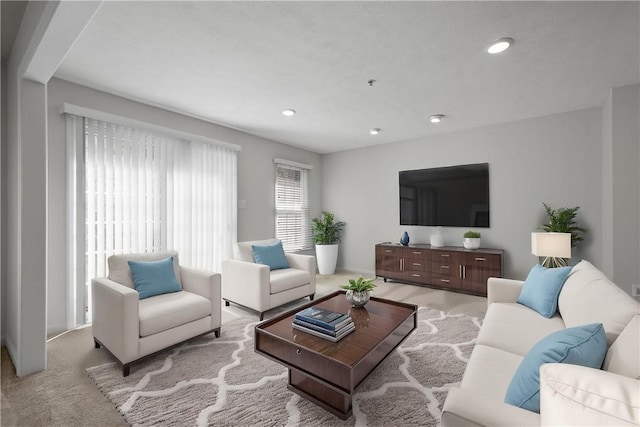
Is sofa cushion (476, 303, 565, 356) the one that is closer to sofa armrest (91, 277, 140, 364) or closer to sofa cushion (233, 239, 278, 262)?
sofa armrest (91, 277, 140, 364)

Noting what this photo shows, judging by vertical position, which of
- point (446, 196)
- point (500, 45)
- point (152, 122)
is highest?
point (500, 45)

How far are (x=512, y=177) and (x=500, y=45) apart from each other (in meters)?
2.65

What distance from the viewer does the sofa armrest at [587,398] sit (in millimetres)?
704

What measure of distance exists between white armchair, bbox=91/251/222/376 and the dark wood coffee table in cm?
88

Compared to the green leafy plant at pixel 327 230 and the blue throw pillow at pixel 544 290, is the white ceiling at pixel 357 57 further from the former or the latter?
the green leafy plant at pixel 327 230

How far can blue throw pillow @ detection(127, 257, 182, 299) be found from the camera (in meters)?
2.62

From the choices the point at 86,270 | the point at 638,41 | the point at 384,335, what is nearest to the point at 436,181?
the point at 638,41

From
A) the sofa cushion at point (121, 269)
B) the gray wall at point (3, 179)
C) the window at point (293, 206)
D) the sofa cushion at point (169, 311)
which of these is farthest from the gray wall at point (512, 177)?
the gray wall at point (3, 179)

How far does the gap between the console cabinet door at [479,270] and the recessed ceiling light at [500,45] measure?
2751 millimetres

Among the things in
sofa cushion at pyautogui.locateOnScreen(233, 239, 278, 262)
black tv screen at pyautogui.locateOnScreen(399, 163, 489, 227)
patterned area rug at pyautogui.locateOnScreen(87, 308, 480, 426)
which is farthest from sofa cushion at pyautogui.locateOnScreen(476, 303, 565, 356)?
sofa cushion at pyautogui.locateOnScreen(233, 239, 278, 262)

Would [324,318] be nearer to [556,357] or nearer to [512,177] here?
[556,357]

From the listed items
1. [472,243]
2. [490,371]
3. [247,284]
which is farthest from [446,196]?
[490,371]

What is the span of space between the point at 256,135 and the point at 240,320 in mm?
3032

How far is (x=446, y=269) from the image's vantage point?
4418 millimetres
